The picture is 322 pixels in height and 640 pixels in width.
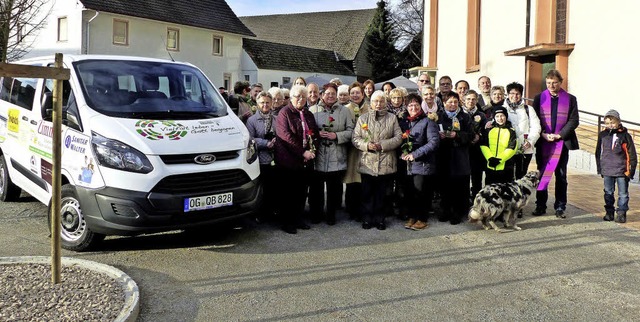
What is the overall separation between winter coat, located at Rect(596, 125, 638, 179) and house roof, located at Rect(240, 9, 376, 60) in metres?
45.7

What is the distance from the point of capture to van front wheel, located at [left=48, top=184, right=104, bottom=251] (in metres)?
5.55

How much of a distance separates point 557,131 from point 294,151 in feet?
12.2

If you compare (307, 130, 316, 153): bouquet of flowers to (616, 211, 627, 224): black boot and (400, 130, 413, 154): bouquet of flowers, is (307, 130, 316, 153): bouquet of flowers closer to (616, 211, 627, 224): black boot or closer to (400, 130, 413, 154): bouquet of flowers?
(400, 130, 413, 154): bouquet of flowers

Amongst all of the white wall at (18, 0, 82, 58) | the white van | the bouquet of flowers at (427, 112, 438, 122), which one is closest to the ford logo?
the white van

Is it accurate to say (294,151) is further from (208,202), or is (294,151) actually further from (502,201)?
(502,201)

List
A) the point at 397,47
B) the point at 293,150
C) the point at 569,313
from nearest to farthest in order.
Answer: the point at 569,313 < the point at 293,150 < the point at 397,47

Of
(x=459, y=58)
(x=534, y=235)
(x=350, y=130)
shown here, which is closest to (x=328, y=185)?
(x=350, y=130)

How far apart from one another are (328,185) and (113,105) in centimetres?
284

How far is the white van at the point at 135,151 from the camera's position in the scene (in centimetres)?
521

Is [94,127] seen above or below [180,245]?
above

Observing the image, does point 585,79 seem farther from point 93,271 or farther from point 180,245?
point 93,271

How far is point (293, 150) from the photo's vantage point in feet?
21.5

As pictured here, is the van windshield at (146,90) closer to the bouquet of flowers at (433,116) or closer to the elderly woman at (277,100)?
the elderly woman at (277,100)

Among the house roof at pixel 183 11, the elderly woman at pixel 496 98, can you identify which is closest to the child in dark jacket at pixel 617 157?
the elderly woman at pixel 496 98
